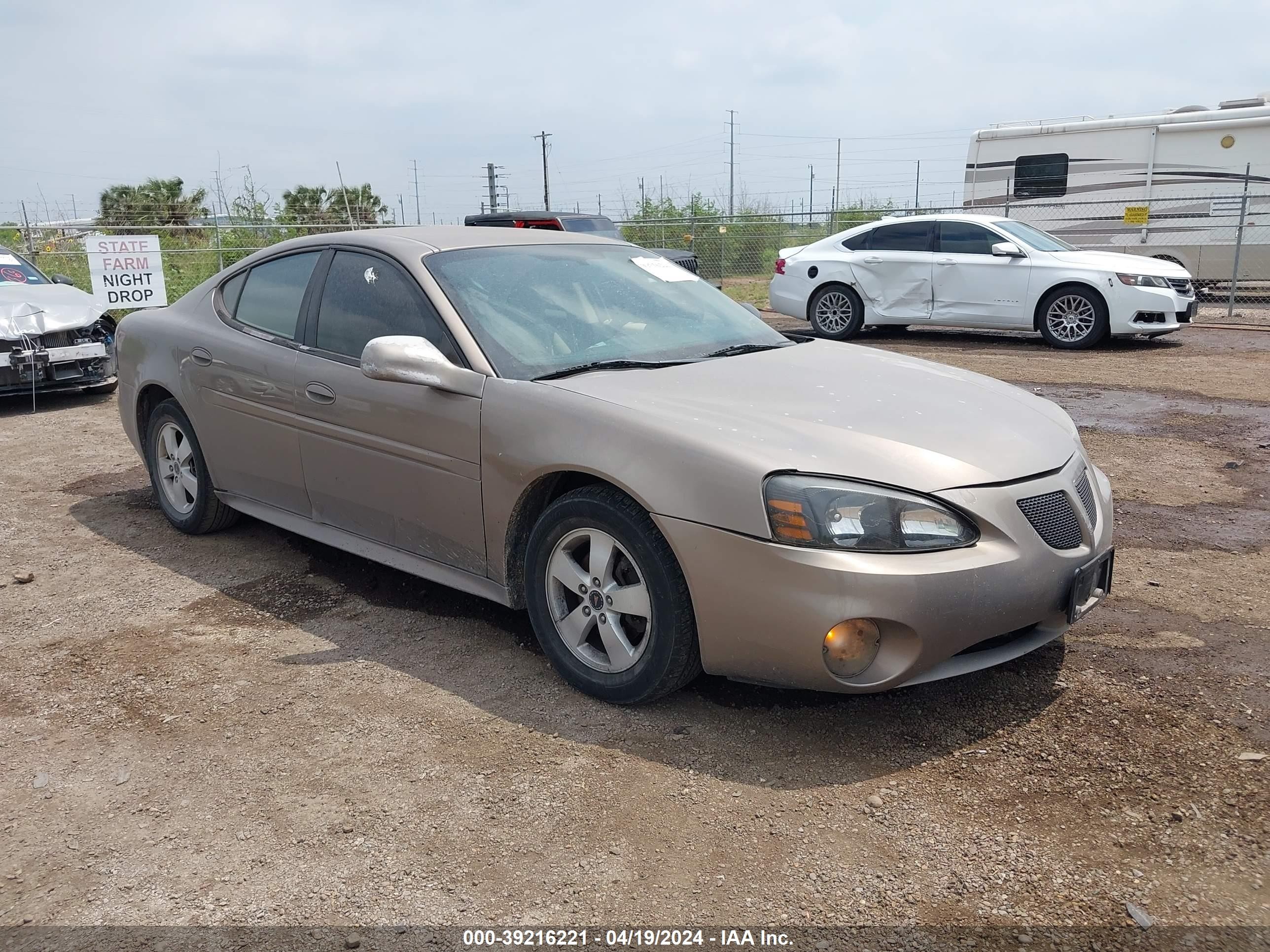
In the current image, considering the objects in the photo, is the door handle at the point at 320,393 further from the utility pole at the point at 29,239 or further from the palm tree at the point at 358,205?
the palm tree at the point at 358,205

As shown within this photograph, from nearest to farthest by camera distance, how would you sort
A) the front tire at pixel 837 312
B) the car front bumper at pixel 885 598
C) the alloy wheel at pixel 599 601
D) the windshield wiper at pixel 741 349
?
the car front bumper at pixel 885 598
the alloy wheel at pixel 599 601
the windshield wiper at pixel 741 349
the front tire at pixel 837 312

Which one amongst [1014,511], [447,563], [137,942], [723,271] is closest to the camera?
[137,942]

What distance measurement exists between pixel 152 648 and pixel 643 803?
2208 millimetres

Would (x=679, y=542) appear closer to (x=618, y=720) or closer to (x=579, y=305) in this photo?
(x=618, y=720)

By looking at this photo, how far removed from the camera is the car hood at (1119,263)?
1178 cm

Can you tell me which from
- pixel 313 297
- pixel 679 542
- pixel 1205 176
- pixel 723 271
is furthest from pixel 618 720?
pixel 723 271

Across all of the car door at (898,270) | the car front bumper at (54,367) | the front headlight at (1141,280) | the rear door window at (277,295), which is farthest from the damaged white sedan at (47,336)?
the front headlight at (1141,280)

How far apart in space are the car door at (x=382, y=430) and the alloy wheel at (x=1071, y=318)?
9.71 metres

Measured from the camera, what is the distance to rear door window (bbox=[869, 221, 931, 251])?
12.9 meters

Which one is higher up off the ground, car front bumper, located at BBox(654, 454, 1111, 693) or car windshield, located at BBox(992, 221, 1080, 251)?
car windshield, located at BBox(992, 221, 1080, 251)

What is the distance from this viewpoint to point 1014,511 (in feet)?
10.2

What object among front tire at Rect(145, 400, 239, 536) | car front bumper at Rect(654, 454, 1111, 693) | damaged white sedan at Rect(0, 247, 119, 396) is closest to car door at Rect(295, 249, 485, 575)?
car front bumper at Rect(654, 454, 1111, 693)

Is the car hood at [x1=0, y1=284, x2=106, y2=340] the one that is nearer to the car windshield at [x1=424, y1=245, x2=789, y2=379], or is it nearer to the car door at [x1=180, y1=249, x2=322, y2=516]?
the car door at [x1=180, y1=249, x2=322, y2=516]

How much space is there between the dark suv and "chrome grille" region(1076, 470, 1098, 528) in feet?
39.2
